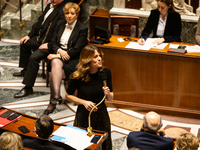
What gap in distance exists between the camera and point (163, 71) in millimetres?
4691

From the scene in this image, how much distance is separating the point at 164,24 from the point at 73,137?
9.16 feet

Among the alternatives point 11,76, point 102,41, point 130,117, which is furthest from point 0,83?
point 130,117

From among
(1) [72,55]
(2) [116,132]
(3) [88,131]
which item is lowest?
(2) [116,132]

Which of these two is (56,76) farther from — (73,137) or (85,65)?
(73,137)

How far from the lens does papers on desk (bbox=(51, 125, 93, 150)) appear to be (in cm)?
281

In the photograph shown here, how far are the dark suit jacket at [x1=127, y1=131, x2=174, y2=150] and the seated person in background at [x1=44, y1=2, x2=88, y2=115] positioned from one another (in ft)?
7.29

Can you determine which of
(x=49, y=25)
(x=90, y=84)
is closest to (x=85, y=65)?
(x=90, y=84)

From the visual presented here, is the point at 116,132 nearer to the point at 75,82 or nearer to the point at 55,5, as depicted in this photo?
the point at 75,82

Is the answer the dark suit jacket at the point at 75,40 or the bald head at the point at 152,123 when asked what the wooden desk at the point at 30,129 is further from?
the dark suit jacket at the point at 75,40

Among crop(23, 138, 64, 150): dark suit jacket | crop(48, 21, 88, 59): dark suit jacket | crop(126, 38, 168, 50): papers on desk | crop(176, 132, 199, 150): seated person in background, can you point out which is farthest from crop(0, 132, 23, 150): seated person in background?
crop(126, 38, 168, 50): papers on desk

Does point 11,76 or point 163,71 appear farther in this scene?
point 11,76

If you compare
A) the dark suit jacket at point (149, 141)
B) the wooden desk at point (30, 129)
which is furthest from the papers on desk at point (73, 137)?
the dark suit jacket at point (149, 141)

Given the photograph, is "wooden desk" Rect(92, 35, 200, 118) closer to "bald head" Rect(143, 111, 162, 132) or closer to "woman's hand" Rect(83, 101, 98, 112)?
"woman's hand" Rect(83, 101, 98, 112)

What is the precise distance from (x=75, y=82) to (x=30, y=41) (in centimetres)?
266
